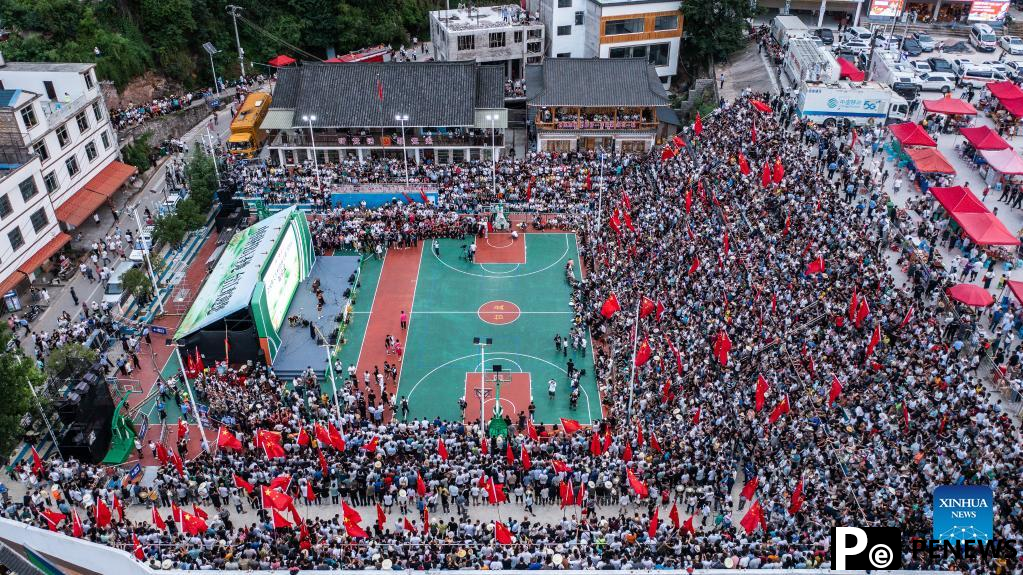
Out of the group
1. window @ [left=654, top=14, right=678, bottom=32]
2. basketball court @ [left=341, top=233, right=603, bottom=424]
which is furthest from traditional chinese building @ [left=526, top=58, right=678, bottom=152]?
basketball court @ [left=341, top=233, right=603, bottom=424]

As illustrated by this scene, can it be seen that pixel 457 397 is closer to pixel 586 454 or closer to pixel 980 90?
pixel 586 454

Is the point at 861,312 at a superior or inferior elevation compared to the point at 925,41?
inferior

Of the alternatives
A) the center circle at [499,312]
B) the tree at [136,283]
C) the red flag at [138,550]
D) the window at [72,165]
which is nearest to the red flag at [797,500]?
the center circle at [499,312]

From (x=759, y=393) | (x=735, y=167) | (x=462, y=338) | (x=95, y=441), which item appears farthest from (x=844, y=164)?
(x=95, y=441)

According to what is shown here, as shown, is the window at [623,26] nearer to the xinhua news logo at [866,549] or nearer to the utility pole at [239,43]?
the utility pole at [239,43]

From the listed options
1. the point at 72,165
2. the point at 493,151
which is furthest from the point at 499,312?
the point at 72,165

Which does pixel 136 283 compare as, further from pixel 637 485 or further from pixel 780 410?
pixel 780 410

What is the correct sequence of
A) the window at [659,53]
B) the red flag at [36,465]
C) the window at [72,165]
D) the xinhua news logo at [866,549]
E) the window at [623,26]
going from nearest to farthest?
the xinhua news logo at [866,549], the red flag at [36,465], the window at [72,165], the window at [623,26], the window at [659,53]
